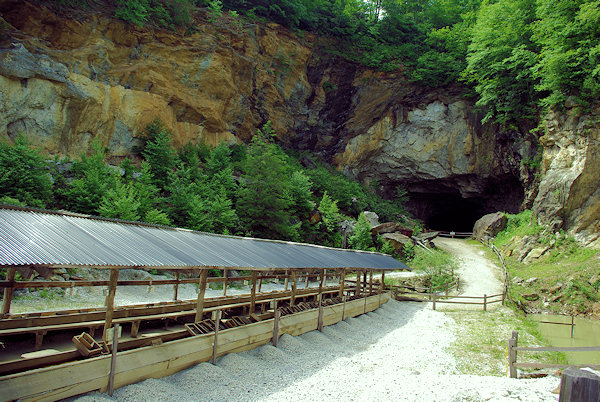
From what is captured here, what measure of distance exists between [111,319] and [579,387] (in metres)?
7.42

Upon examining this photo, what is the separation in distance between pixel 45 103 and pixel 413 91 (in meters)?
33.5

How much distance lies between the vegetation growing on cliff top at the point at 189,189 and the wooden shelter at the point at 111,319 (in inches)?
248

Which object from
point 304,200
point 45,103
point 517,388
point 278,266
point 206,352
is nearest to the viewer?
point 517,388

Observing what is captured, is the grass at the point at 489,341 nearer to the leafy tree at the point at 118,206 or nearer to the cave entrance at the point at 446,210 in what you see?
the leafy tree at the point at 118,206

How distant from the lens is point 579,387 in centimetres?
245

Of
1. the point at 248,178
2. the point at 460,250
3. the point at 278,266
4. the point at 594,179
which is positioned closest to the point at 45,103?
the point at 248,178

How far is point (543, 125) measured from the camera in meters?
28.5

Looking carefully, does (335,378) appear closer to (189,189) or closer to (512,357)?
(512,357)

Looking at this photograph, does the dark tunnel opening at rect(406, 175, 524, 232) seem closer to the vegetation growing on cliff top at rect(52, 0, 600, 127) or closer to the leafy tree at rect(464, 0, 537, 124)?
the vegetation growing on cliff top at rect(52, 0, 600, 127)

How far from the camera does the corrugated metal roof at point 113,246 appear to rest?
6102 mm

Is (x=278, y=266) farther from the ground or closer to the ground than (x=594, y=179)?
closer to the ground

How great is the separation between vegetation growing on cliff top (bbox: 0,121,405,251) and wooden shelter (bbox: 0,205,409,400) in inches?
248

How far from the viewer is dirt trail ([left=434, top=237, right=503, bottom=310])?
850 inches

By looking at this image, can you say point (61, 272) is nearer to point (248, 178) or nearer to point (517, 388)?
point (248, 178)
